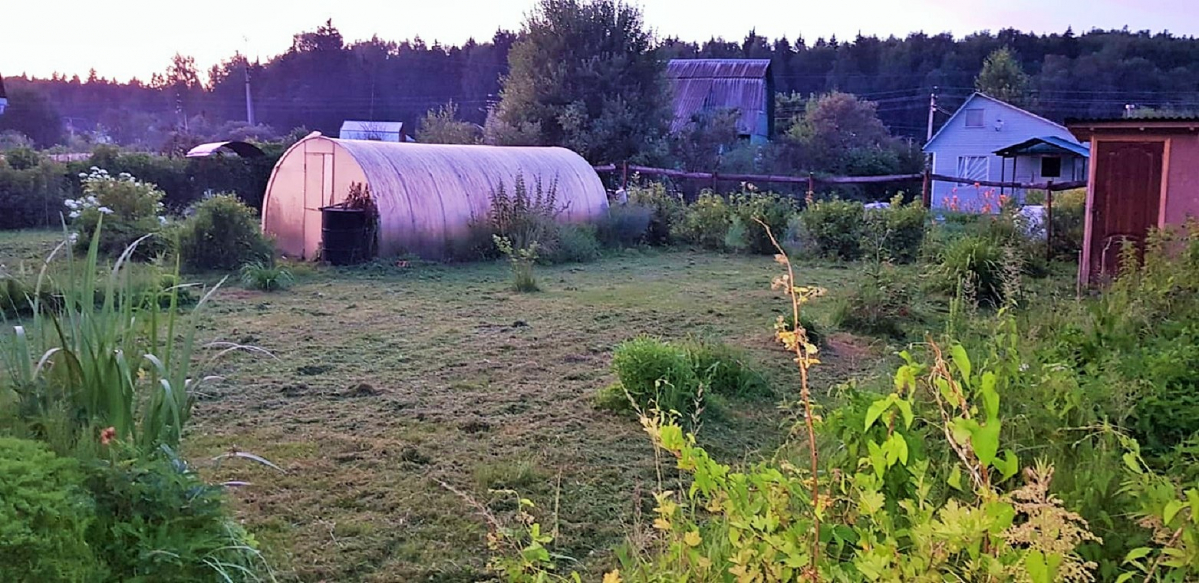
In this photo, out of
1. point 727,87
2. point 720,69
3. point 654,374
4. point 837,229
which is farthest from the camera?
point 720,69

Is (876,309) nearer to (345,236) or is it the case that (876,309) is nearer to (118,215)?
(345,236)

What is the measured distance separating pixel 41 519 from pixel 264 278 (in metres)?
7.96

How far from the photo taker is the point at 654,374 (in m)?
5.26

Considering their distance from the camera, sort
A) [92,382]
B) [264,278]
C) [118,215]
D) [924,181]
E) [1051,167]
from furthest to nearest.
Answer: [1051,167] → [924,181] → [118,215] → [264,278] → [92,382]

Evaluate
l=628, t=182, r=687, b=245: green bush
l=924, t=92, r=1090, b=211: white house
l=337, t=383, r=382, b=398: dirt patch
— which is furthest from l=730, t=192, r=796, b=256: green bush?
l=924, t=92, r=1090, b=211: white house

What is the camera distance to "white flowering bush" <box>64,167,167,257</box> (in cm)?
1172

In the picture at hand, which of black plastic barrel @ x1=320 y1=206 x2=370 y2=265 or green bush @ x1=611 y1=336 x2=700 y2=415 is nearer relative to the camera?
green bush @ x1=611 y1=336 x2=700 y2=415

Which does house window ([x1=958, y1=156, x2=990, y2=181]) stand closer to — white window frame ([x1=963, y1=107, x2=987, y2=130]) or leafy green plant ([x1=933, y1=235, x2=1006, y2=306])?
white window frame ([x1=963, y1=107, x2=987, y2=130])

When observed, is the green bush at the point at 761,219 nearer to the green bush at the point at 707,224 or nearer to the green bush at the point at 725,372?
the green bush at the point at 707,224

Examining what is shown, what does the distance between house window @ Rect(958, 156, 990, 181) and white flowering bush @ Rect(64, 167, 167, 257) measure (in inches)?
1247

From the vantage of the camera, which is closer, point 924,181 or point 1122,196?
point 1122,196

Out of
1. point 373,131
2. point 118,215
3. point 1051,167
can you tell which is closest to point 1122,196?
point 118,215

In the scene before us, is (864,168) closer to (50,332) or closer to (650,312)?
(650,312)

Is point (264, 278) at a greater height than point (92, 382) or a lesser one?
lesser
